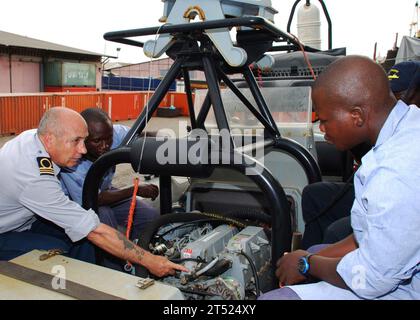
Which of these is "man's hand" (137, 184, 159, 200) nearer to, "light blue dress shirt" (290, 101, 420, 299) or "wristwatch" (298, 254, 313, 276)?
"wristwatch" (298, 254, 313, 276)

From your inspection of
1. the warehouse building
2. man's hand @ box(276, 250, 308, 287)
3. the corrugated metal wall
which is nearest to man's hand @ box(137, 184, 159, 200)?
man's hand @ box(276, 250, 308, 287)

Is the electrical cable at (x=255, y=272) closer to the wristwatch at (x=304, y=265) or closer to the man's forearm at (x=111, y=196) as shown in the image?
the wristwatch at (x=304, y=265)

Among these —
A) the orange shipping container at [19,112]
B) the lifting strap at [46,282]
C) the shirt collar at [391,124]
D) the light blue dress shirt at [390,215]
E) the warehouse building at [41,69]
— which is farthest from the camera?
the warehouse building at [41,69]

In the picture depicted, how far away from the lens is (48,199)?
6.74 feet

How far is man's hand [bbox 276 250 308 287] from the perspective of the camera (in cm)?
163

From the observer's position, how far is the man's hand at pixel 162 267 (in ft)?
6.34

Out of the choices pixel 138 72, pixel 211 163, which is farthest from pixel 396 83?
pixel 138 72

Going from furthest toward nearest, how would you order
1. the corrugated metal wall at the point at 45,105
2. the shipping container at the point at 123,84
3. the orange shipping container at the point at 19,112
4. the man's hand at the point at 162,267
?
the shipping container at the point at 123,84 < the corrugated metal wall at the point at 45,105 < the orange shipping container at the point at 19,112 < the man's hand at the point at 162,267

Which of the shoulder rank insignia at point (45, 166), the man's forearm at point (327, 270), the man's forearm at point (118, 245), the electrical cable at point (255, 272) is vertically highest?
the shoulder rank insignia at point (45, 166)

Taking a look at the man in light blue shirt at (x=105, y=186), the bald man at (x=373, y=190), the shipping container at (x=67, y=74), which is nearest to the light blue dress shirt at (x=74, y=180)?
the man in light blue shirt at (x=105, y=186)

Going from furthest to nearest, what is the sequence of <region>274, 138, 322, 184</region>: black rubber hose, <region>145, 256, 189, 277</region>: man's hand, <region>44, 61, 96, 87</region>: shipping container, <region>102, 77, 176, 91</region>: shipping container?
<region>102, 77, 176, 91</region>: shipping container → <region>44, 61, 96, 87</region>: shipping container → <region>274, 138, 322, 184</region>: black rubber hose → <region>145, 256, 189, 277</region>: man's hand

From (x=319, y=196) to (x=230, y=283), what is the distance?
3.04 ft

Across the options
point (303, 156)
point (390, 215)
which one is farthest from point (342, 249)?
point (303, 156)

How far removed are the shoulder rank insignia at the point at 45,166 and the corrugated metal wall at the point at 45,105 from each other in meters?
7.94
